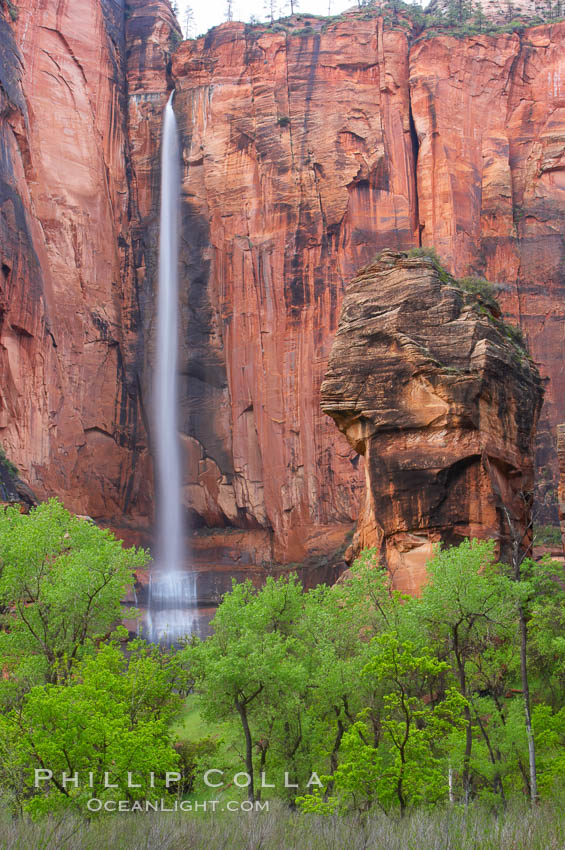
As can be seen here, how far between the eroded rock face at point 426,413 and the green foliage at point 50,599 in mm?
10195

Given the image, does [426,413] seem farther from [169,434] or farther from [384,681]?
[169,434]

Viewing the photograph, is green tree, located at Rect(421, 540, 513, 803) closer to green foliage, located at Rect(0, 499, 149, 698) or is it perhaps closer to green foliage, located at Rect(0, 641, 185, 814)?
green foliage, located at Rect(0, 641, 185, 814)

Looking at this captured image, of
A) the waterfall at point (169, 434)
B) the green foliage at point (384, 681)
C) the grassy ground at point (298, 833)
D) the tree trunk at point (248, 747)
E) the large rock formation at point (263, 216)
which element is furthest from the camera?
the large rock formation at point (263, 216)

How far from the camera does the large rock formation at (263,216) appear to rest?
5303cm

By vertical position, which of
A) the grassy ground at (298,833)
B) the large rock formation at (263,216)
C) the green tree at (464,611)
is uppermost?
the large rock formation at (263,216)

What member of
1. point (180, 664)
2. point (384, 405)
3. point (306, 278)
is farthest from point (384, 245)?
point (180, 664)

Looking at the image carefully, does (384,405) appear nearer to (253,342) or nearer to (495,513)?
(495,513)

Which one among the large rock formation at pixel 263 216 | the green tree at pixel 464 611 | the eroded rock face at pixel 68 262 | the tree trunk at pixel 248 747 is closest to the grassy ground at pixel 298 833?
the tree trunk at pixel 248 747

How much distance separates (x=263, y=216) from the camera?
56.2m

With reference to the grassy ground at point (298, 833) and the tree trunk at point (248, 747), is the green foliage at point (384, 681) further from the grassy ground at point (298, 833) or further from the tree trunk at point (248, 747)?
the grassy ground at point (298, 833)

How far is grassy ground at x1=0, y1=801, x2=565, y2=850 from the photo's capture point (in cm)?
1491

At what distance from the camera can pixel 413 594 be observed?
2853 centimetres

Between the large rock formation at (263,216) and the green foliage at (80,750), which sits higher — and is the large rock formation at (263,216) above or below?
above

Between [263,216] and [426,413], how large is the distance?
30054 mm
